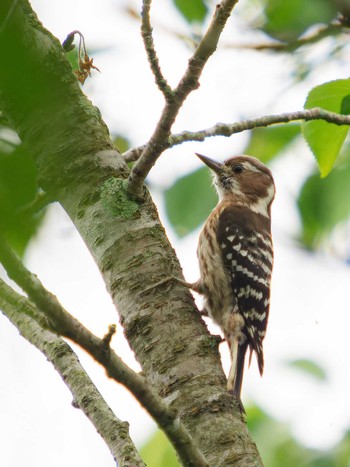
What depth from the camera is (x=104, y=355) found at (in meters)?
1.64

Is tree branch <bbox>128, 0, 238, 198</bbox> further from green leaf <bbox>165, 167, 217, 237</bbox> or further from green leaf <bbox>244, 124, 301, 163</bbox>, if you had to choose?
green leaf <bbox>244, 124, 301, 163</bbox>

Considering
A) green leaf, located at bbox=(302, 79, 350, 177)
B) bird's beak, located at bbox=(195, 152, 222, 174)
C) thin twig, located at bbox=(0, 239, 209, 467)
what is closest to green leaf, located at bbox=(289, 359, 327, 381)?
bird's beak, located at bbox=(195, 152, 222, 174)

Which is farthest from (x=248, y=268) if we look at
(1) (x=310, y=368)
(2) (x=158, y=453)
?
(2) (x=158, y=453)

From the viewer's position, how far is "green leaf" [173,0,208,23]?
3.49m

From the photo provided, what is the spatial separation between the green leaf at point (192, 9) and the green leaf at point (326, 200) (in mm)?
1057

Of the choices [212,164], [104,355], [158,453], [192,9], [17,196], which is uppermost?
[212,164]

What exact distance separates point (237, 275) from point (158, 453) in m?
1.35

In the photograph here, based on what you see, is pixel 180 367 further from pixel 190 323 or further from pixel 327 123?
pixel 327 123

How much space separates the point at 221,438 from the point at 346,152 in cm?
210

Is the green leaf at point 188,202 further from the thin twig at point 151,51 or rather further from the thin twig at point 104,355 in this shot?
the thin twig at point 104,355

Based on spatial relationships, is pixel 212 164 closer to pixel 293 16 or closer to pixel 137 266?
pixel 293 16

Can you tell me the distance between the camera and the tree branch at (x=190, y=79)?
7.52 ft

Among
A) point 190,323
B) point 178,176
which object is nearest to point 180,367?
point 190,323

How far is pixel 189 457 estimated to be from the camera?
184 centimetres
